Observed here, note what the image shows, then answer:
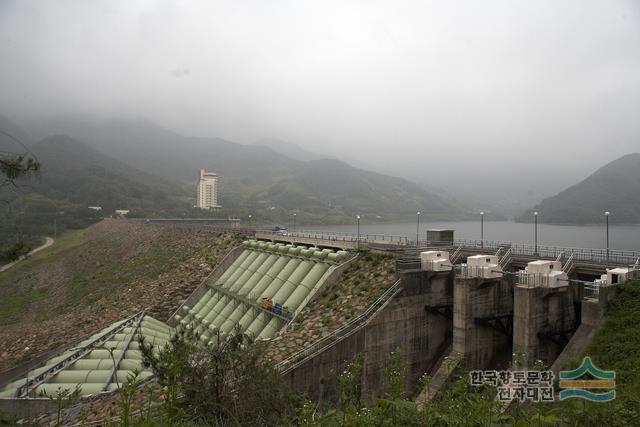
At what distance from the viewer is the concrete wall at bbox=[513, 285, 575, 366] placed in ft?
73.9

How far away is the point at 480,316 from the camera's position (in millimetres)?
25562

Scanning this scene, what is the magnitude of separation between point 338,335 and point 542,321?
1098cm

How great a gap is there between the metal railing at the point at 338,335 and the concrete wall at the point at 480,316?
367cm

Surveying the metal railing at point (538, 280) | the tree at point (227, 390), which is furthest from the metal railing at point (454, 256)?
the tree at point (227, 390)

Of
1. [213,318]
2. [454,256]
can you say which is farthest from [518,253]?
[213,318]

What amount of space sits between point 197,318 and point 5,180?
73.3 ft

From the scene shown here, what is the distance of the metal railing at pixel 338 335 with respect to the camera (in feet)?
69.1

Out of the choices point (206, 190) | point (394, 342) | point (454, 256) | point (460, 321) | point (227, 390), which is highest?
point (206, 190)

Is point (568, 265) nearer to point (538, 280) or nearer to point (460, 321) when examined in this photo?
point (538, 280)

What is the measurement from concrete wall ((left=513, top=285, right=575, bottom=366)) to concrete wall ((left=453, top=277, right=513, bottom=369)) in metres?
2.51

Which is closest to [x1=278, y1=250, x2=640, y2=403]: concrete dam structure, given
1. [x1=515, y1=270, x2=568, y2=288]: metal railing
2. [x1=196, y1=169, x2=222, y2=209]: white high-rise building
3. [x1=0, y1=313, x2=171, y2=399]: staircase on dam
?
[x1=515, y1=270, x2=568, y2=288]: metal railing

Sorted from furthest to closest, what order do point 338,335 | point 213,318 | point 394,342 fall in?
point 213,318 < point 394,342 < point 338,335

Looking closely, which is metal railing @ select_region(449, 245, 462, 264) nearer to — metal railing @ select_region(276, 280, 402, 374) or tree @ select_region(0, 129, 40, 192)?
metal railing @ select_region(276, 280, 402, 374)

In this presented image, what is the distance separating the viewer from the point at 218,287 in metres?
38.7
